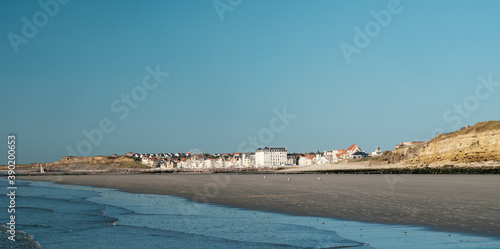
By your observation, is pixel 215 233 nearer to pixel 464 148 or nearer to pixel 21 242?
pixel 21 242

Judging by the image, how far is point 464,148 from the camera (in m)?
94.5

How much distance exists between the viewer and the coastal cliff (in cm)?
8594

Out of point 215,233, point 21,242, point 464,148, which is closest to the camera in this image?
point 21,242

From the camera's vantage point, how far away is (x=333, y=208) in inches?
808

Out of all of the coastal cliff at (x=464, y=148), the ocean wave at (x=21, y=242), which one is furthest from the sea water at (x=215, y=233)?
the coastal cliff at (x=464, y=148)

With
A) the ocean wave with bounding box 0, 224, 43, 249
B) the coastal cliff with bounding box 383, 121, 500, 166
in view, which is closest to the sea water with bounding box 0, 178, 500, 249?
the ocean wave with bounding box 0, 224, 43, 249

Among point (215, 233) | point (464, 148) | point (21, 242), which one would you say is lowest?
point (215, 233)

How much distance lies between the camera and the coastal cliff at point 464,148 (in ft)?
282

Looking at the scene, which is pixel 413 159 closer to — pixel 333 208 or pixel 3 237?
pixel 333 208

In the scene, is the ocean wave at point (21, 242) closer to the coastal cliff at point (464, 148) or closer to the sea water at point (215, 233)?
the sea water at point (215, 233)

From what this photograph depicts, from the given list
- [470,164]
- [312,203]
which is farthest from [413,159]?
[312,203]

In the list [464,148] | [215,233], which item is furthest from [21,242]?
[464,148]

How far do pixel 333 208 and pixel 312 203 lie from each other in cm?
291

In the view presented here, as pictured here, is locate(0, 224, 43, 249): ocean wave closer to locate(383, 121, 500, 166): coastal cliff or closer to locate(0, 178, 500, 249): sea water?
locate(0, 178, 500, 249): sea water
